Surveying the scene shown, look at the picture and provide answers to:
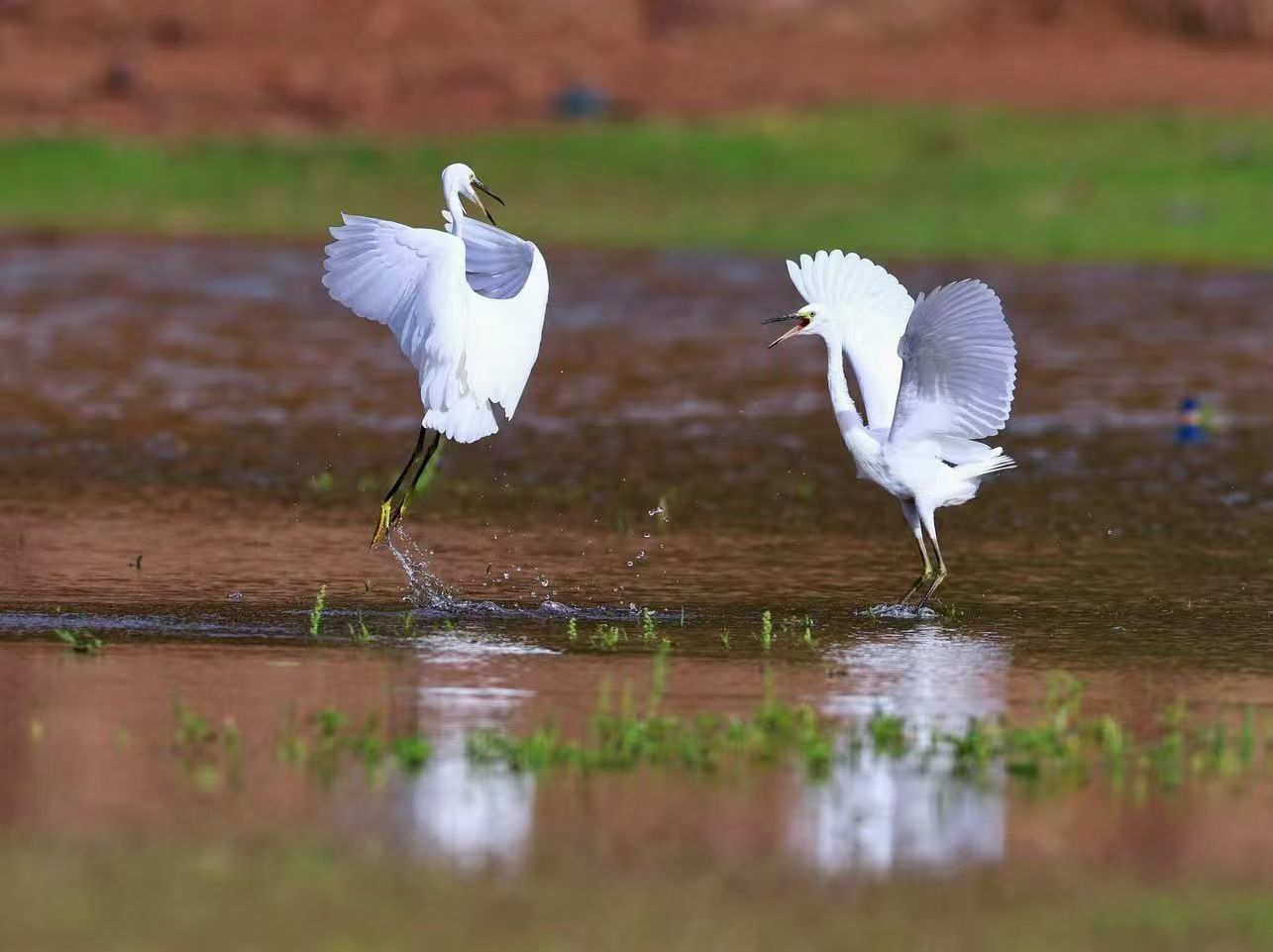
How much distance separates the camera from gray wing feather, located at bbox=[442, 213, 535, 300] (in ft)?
33.8

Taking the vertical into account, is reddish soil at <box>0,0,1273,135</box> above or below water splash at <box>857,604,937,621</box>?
above

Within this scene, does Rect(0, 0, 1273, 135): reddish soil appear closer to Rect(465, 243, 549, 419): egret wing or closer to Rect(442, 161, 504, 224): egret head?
Rect(442, 161, 504, 224): egret head

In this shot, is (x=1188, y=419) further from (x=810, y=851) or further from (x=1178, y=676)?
(x=810, y=851)

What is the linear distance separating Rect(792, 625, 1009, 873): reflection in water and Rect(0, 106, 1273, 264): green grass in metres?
19.2

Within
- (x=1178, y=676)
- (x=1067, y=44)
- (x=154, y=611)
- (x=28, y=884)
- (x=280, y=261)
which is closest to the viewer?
(x=28, y=884)

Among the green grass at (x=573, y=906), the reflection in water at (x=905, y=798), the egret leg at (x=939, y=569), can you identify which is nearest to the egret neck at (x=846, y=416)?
the egret leg at (x=939, y=569)

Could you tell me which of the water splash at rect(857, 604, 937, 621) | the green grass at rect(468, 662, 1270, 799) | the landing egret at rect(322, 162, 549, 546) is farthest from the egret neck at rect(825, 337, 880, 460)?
the green grass at rect(468, 662, 1270, 799)

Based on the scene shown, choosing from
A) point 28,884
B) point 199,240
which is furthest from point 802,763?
point 199,240

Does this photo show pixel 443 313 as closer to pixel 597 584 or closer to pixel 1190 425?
pixel 597 584

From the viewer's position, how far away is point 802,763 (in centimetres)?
682

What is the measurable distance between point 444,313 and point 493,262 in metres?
0.93

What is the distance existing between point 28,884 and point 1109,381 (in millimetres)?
13367

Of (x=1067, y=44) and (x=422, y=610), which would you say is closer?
(x=422, y=610)

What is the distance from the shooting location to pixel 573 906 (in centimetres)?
547
